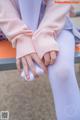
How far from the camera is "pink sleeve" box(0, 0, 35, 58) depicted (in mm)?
828

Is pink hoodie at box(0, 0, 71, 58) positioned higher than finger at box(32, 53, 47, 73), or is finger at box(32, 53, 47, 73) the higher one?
pink hoodie at box(0, 0, 71, 58)

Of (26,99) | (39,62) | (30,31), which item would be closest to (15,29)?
(30,31)

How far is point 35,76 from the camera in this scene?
0.82 metres

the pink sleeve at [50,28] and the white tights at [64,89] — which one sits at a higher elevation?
the pink sleeve at [50,28]

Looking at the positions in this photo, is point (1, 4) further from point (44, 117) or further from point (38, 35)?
point (44, 117)

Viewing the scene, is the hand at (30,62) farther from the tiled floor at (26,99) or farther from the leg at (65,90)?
the tiled floor at (26,99)

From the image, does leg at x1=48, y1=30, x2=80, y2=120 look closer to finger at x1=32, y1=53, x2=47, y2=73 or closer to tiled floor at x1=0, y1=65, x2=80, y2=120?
finger at x1=32, y1=53, x2=47, y2=73

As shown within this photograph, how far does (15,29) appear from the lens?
2.87 feet

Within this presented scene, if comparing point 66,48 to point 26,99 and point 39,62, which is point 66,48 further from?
point 26,99

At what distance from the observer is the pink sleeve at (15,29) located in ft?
2.72

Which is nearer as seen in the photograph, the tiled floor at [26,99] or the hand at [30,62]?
the hand at [30,62]

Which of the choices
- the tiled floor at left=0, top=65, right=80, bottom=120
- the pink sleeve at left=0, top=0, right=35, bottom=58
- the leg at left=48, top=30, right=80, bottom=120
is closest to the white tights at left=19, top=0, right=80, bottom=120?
the leg at left=48, top=30, right=80, bottom=120

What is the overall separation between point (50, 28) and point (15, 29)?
0.41 feet

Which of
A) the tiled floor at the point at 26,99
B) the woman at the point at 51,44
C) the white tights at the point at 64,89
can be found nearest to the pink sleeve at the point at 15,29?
the woman at the point at 51,44
